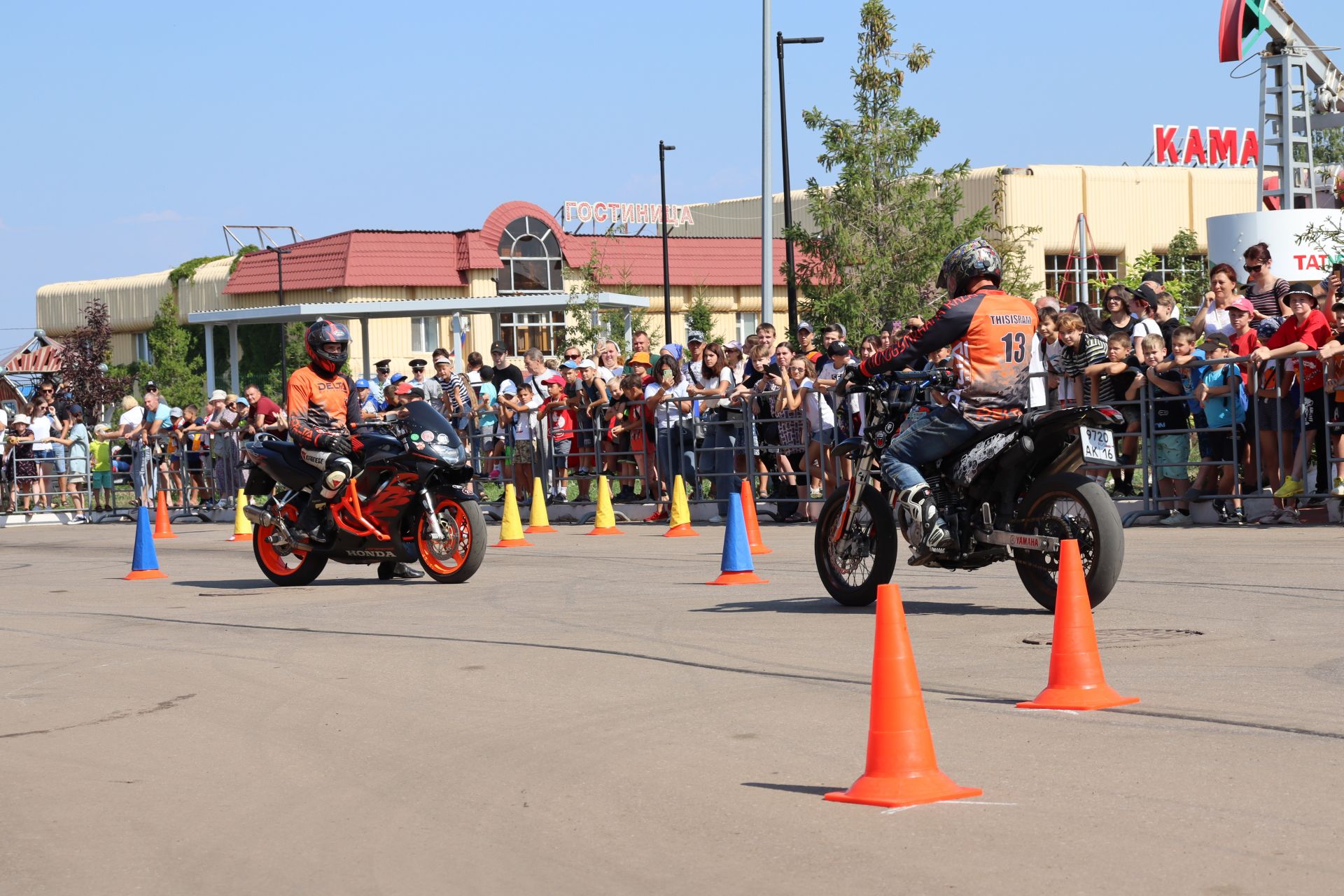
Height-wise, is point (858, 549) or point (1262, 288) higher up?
point (1262, 288)

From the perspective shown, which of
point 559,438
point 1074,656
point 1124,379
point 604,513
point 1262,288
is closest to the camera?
point 1074,656

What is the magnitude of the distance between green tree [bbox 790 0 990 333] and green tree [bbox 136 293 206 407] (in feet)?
166

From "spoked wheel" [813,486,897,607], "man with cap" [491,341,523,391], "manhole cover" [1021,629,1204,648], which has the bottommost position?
"manhole cover" [1021,629,1204,648]

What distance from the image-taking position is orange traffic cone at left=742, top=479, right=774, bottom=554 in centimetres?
1558

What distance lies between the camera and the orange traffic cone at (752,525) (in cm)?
1558

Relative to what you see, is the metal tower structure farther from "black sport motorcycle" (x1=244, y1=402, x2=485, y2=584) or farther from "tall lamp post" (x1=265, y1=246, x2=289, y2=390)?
"tall lamp post" (x1=265, y1=246, x2=289, y2=390)

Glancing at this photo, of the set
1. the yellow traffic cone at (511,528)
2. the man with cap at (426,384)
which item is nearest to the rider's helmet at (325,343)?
the yellow traffic cone at (511,528)

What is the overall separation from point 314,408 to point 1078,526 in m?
6.55

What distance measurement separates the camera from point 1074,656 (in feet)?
23.4

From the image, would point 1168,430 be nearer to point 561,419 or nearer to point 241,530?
point 561,419

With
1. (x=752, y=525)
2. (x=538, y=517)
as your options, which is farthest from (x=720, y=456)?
(x=752, y=525)

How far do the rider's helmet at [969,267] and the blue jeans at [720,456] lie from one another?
10243 millimetres

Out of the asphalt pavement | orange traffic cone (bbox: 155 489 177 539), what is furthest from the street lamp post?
the asphalt pavement

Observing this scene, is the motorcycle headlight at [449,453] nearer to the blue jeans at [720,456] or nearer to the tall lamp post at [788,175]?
the blue jeans at [720,456]
